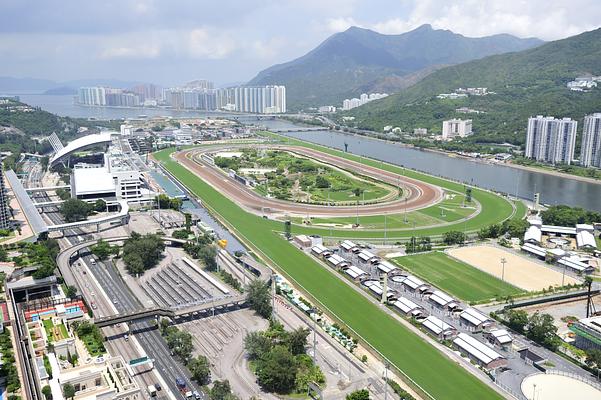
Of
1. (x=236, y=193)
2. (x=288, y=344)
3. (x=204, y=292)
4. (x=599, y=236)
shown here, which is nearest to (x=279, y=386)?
(x=288, y=344)

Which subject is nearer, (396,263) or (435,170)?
(396,263)

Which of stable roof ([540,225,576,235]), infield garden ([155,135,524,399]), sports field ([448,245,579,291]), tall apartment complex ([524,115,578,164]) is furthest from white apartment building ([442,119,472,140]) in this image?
sports field ([448,245,579,291])

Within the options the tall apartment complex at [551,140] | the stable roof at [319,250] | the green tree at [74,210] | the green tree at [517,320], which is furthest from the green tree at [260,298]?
the tall apartment complex at [551,140]

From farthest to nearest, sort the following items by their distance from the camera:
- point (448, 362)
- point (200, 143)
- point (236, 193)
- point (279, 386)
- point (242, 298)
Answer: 1. point (200, 143)
2. point (236, 193)
3. point (242, 298)
4. point (448, 362)
5. point (279, 386)

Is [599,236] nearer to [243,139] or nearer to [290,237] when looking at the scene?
[290,237]

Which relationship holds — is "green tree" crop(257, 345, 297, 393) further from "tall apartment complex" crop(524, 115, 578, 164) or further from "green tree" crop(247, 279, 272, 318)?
"tall apartment complex" crop(524, 115, 578, 164)

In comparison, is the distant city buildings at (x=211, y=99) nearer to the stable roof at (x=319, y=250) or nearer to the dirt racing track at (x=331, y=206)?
the dirt racing track at (x=331, y=206)

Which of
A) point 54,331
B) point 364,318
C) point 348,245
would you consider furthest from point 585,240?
point 54,331
